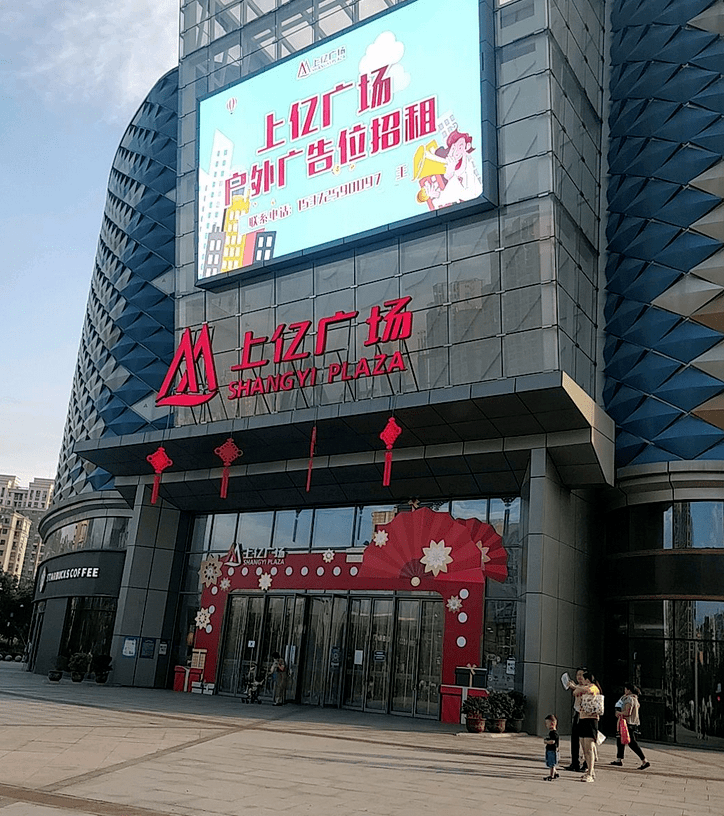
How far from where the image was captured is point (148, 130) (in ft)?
170

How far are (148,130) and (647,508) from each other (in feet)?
132

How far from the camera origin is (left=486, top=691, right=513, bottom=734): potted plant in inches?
906

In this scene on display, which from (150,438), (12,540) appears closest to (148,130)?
(150,438)

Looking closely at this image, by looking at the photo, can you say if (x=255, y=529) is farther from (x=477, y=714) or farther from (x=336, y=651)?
(x=477, y=714)

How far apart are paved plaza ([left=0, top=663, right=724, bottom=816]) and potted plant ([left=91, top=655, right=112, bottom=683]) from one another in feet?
33.2

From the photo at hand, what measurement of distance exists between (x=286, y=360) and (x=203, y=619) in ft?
41.5

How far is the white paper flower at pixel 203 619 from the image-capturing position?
3462cm

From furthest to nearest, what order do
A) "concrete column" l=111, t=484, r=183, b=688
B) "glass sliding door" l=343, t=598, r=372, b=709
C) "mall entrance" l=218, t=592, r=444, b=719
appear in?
1. "concrete column" l=111, t=484, r=183, b=688
2. "glass sliding door" l=343, t=598, r=372, b=709
3. "mall entrance" l=218, t=592, r=444, b=719

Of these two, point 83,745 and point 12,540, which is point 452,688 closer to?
point 83,745

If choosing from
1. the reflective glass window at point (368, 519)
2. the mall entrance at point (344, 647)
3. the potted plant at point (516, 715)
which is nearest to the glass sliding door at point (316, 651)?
the mall entrance at point (344, 647)

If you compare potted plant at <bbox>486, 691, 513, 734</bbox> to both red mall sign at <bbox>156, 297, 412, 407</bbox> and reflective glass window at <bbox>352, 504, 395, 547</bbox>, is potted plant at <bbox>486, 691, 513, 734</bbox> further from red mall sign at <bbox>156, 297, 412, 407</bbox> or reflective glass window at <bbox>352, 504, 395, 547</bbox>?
red mall sign at <bbox>156, 297, 412, 407</bbox>

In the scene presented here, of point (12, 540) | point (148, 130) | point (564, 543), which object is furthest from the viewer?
point (12, 540)

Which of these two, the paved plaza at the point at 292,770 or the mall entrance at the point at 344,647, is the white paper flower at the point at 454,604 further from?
the paved plaza at the point at 292,770

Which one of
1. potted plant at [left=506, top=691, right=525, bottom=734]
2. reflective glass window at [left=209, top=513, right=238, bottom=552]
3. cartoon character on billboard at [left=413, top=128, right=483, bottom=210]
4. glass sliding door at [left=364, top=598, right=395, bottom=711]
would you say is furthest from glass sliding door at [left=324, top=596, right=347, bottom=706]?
cartoon character on billboard at [left=413, top=128, right=483, bottom=210]
